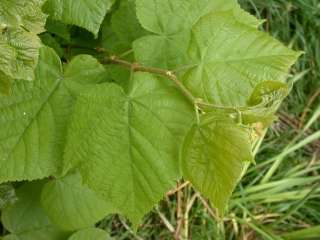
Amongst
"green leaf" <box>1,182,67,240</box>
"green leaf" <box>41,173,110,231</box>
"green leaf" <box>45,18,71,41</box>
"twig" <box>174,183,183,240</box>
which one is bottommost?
"twig" <box>174,183,183,240</box>

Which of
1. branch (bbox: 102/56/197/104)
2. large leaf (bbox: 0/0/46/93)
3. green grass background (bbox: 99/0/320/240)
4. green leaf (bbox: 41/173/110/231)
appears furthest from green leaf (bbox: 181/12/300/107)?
green grass background (bbox: 99/0/320/240)

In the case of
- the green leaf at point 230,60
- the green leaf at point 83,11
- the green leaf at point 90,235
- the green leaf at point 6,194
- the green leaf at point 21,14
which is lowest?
the green leaf at point 90,235

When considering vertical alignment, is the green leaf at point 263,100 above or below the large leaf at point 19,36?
below

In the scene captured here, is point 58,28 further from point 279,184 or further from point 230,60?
point 279,184

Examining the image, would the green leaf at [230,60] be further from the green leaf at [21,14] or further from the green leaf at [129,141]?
the green leaf at [21,14]

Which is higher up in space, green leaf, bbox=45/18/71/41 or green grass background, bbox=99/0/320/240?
green leaf, bbox=45/18/71/41

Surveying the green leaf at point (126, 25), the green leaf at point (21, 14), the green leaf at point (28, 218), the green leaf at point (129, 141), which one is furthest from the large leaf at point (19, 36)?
the green leaf at point (28, 218)

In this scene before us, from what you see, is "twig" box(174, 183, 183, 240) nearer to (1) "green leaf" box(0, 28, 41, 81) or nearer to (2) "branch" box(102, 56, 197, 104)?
(2) "branch" box(102, 56, 197, 104)
